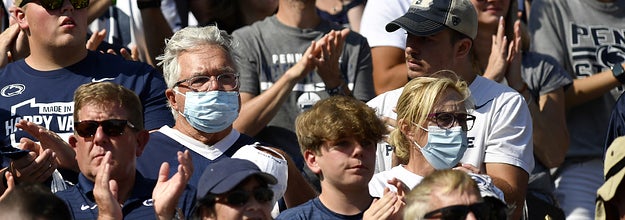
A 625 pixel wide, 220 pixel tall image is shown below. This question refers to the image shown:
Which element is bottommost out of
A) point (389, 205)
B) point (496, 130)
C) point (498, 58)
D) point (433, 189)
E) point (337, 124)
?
point (498, 58)

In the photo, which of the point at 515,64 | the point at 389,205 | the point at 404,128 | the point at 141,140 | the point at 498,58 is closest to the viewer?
the point at 389,205

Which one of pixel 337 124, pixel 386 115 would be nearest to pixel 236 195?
pixel 337 124

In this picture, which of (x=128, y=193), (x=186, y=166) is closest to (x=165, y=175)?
(x=186, y=166)

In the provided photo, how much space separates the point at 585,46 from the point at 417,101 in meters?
3.18

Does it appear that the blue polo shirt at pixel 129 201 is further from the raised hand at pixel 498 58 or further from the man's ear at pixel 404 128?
the raised hand at pixel 498 58

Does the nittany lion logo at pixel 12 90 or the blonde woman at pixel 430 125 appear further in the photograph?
the nittany lion logo at pixel 12 90

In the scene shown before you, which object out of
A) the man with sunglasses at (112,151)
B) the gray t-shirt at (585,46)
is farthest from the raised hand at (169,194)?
the gray t-shirt at (585,46)

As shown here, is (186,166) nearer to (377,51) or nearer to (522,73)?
(377,51)

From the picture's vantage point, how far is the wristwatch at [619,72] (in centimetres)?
937

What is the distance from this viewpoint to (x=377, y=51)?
8.84 m

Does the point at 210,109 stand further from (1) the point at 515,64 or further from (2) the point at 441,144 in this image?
(1) the point at 515,64

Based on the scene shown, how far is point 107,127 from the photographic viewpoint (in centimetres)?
646

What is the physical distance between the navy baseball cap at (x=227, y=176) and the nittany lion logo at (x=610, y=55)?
14.6ft

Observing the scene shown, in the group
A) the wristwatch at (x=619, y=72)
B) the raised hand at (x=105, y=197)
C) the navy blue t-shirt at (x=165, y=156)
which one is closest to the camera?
the raised hand at (x=105, y=197)
